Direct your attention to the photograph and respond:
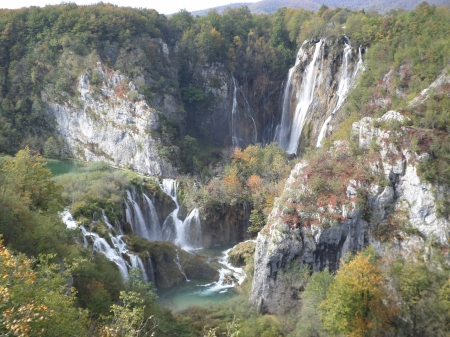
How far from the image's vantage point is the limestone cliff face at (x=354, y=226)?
23.0m

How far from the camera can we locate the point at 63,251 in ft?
55.2

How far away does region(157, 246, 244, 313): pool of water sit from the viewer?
24.4m

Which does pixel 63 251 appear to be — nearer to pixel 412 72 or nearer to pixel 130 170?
pixel 130 170

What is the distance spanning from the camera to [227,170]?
37.7 metres

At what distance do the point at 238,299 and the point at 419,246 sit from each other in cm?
1095

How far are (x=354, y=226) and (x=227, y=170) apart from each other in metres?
16.4

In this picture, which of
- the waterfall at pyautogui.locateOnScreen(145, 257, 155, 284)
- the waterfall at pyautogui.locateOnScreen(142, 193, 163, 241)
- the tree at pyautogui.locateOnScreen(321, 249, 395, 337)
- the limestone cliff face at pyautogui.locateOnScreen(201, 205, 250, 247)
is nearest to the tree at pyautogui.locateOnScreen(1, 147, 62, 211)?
the waterfall at pyautogui.locateOnScreen(145, 257, 155, 284)

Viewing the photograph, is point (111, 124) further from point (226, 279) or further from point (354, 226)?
point (354, 226)

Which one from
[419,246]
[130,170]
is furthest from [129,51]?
[419,246]

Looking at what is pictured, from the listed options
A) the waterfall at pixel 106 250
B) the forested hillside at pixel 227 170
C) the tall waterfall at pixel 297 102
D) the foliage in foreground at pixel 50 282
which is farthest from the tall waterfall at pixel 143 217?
the tall waterfall at pixel 297 102

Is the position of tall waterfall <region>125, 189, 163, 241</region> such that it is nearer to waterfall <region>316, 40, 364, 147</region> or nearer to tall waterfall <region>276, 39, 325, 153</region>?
waterfall <region>316, 40, 364, 147</region>

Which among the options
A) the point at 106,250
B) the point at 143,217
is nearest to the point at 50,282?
the point at 106,250

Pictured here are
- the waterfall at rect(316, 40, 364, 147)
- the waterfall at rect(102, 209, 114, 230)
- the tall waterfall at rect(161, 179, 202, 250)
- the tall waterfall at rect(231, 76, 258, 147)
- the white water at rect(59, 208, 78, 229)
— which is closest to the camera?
the white water at rect(59, 208, 78, 229)

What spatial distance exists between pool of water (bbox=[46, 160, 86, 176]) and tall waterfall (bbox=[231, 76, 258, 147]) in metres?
18.5
